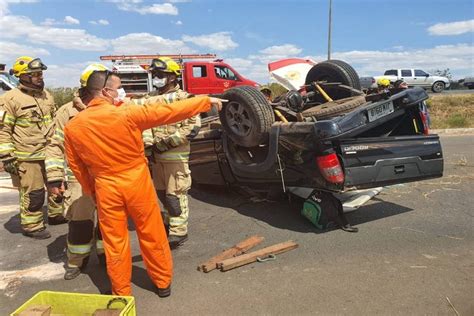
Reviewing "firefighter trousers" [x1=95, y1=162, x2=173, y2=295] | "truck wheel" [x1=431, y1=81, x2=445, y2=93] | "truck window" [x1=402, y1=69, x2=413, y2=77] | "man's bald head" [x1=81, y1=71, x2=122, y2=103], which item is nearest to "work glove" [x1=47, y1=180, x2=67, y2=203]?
"firefighter trousers" [x1=95, y1=162, x2=173, y2=295]

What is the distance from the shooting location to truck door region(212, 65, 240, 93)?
20047 mm

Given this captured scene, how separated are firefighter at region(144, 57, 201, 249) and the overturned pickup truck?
2.18 feet

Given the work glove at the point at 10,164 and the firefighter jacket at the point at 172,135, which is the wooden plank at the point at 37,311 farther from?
the work glove at the point at 10,164

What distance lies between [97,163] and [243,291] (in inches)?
58.0

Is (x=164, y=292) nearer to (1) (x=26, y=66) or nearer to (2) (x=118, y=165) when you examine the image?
(2) (x=118, y=165)

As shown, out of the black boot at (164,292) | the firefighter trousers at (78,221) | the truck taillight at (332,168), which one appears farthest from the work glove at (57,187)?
the truck taillight at (332,168)

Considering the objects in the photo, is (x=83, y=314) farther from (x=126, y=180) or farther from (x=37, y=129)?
(x=37, y=129)

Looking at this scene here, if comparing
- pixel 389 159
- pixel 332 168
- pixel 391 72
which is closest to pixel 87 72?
pixel 332 168

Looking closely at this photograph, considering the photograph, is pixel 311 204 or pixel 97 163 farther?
pixel 311 204

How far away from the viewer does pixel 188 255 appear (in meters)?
4.06

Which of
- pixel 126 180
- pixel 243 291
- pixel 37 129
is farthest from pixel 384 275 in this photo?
pixel 37 129

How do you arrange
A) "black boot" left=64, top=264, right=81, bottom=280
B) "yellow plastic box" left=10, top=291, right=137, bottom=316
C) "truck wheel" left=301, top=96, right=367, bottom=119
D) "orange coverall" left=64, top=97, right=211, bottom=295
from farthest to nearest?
1. "truck wheel" left=301, top=96, right=367, bottom=119
2. "black boot" left=64, top=264, right=81, bottom=280
3. "orange coverall" left=64, top=97, right=211, bottom=295
4. "yellow plastic box" left=10, top=291, right=137, bottom=316

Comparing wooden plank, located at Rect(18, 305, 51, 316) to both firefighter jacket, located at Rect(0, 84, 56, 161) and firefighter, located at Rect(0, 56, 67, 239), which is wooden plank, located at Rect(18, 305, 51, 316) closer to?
firefighter, located at Rect(0, 56, 67, 239)

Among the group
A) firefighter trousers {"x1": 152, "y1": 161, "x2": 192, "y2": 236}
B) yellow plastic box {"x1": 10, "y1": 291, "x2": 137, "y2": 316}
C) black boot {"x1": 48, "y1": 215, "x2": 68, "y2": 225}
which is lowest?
black boot {"x1": 48, "y1": 215, "x2": 68, "y2": 225}
